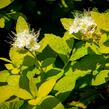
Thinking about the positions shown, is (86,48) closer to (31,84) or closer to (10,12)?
(31,84)

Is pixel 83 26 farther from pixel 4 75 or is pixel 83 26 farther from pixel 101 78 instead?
pixel 4 75

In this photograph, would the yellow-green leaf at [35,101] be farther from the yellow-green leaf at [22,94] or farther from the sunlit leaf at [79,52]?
the sunlit leaf at [79,52]

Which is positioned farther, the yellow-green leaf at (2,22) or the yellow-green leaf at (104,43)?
the yellow-green leaf at (2,22)

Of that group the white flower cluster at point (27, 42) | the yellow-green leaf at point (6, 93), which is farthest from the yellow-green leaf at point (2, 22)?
the yellow-green leaf at point (6, 93)

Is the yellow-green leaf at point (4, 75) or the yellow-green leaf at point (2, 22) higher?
the yellow-green leaf at point (2, 22)

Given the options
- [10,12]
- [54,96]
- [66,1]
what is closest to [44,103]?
[54,96]

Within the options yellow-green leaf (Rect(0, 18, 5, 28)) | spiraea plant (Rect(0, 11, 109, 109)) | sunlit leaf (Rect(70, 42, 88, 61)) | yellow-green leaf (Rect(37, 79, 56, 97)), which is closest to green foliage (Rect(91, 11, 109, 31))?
spiraea plant (Rect(0, 11, 109, 109))

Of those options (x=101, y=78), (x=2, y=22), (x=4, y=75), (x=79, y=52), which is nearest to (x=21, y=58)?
(x=4, y=75)

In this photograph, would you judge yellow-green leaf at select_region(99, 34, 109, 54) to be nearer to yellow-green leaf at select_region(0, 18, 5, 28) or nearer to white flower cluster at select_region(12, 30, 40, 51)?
white flower cluster at select_region(12, 30, 40, 51)
